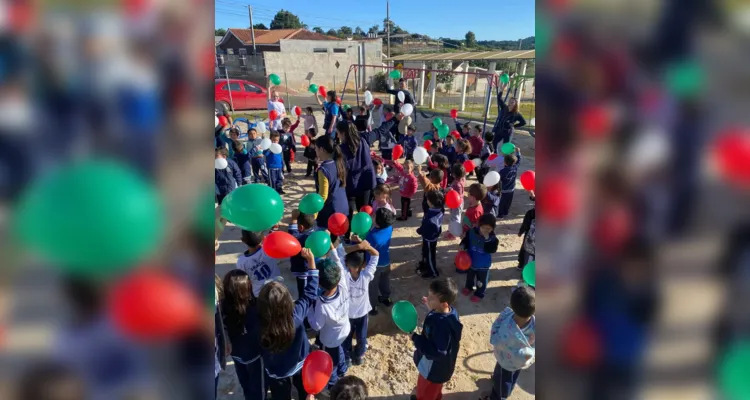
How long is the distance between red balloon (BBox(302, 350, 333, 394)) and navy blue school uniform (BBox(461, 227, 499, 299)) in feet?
6.47

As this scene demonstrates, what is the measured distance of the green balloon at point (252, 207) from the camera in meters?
2.66

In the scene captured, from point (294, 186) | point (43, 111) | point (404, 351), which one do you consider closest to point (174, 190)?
point (43, 111)

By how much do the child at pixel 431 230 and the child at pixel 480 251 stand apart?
1.17ft

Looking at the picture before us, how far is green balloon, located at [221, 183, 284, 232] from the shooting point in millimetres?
2656

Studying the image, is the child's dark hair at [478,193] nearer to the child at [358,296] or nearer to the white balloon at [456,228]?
the white balloon at [456,228]

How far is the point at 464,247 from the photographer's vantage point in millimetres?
4121

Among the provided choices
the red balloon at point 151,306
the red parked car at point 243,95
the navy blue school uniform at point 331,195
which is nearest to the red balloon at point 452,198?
the navy blue school uniform at point 331,195

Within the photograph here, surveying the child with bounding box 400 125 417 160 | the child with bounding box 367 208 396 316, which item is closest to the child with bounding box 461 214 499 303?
the child with bounding box 367 208 396 316

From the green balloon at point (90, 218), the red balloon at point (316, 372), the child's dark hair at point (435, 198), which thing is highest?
the green balloon at point (90, 218)

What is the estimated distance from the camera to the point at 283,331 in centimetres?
232

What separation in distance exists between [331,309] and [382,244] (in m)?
1.14

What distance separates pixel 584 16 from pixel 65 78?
0.62 metres

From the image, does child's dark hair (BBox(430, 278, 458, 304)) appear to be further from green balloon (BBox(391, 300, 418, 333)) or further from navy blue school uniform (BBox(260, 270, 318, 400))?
navy blue school uniform (BBox(260, 270, 318, 400))

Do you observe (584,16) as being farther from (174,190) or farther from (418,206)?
Result: (418,206)
